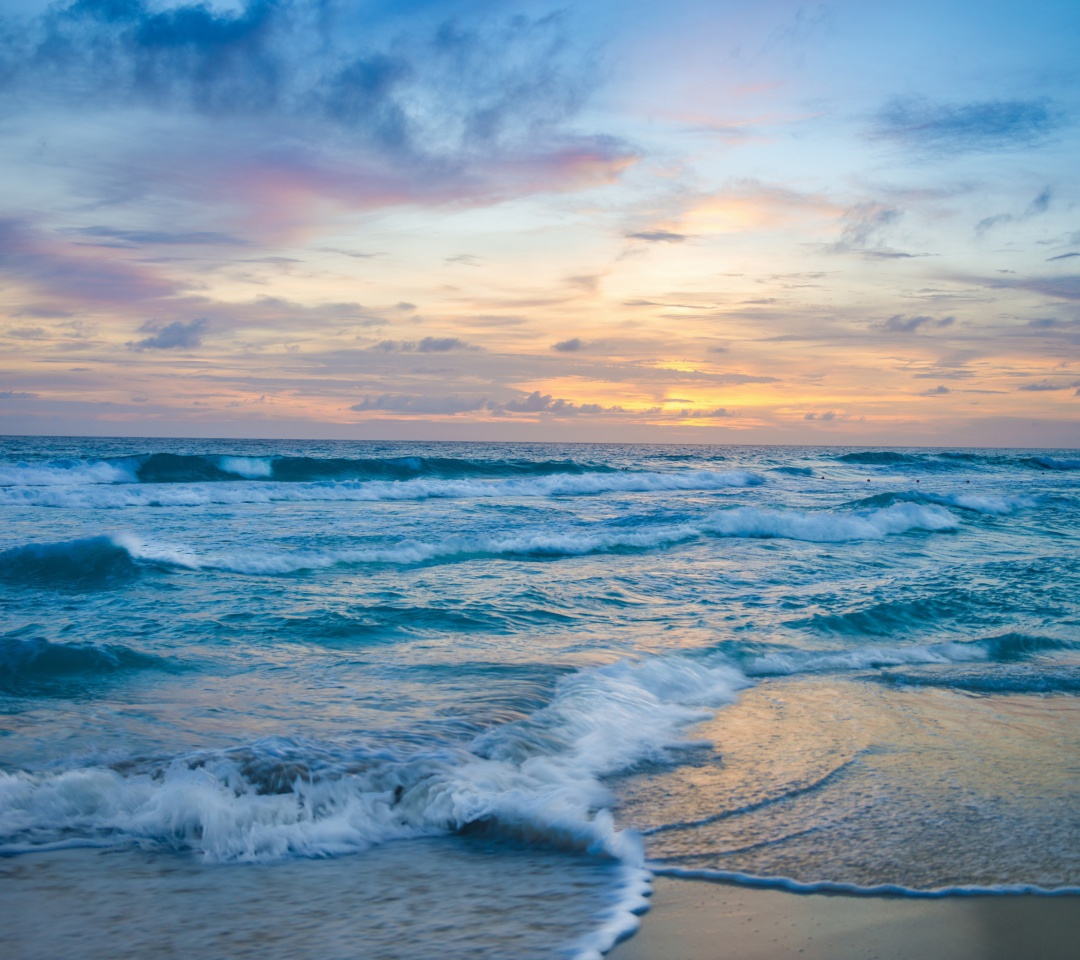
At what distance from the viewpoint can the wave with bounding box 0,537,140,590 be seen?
12.0 m

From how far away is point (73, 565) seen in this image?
12.8 m

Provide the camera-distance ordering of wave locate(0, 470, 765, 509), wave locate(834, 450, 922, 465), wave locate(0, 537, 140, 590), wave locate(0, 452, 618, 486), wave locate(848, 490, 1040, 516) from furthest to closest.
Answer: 1. wave locate(834, 450, 922, 465)
2. wave locate(0, 452, 618, 486)
3. wave locate(0, 470, 765, 509)
4. wave locate(848, 490, 1040, 516)
5. wave locate(0, 537, 140, 590)

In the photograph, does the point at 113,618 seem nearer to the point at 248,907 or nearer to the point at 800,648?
the point at 248,907

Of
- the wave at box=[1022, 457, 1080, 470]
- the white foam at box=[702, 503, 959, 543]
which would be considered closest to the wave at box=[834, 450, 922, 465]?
the wave at box=[1022, 457, 1080, 470]

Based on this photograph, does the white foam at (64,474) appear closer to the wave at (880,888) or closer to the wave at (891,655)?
the wave at (891,655)

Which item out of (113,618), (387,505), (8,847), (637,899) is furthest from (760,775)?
(387,505)

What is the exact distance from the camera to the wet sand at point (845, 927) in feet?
10.8

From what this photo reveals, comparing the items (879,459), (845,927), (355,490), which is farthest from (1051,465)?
(845,927)

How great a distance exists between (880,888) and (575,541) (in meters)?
13.5

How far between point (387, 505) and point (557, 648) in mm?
19695

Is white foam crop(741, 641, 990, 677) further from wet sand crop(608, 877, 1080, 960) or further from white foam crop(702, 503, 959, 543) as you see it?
white foam crop(702, 503, 959, 543)

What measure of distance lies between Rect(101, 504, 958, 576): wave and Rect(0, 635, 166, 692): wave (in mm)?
5417

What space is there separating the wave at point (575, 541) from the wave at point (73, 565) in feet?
1.13

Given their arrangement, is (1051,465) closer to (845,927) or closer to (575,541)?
(575,541)
